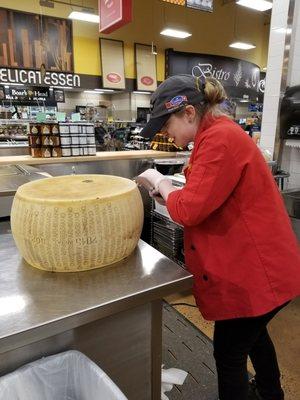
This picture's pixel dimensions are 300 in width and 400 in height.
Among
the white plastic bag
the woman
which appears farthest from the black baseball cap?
the white plastic bag

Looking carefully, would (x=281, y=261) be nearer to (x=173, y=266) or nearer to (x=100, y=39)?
(x=173, y=266)

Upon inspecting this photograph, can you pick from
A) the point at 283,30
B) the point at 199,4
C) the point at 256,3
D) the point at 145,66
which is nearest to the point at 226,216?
the point at 283,30

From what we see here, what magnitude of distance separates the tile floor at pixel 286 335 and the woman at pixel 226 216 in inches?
35.2

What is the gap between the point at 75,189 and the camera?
0.96 m

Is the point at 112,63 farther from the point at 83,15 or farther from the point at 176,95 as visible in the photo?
the point at 176,95

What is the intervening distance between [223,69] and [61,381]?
456 inches

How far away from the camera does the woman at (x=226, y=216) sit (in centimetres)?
97

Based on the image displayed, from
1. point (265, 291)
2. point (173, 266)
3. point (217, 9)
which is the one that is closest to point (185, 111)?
point (173, 266)

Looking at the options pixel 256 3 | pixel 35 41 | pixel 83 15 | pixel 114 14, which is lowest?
pixel 114 14

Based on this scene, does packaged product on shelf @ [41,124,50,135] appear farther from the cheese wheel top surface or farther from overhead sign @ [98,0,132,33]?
the cheese wheel top surface

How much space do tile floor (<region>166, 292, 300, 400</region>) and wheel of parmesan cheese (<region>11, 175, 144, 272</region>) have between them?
1.46 m

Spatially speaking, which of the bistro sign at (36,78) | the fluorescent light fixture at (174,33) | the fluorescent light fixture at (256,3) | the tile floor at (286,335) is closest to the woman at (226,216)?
the tile floor at (286,335)

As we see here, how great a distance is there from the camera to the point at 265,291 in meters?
1.06

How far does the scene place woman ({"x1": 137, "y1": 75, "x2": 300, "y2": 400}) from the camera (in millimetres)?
969
